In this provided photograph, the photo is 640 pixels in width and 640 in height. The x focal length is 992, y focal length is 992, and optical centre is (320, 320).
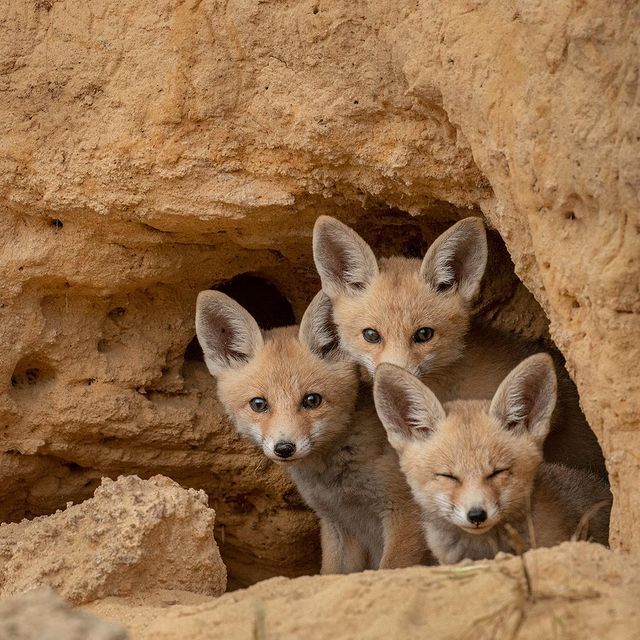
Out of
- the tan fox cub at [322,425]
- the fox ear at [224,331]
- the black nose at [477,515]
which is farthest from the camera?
the fox ear at [224,331]

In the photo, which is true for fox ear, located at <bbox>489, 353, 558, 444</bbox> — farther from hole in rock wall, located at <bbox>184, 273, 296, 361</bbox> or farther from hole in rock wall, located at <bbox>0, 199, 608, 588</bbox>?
hole in rock wall, located at <bbox>184, 273, 296, 361</bbox>

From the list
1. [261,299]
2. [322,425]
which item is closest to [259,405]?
[322,425]

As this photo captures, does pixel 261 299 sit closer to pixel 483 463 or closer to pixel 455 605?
pixel 483 463

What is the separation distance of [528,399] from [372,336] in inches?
31.8

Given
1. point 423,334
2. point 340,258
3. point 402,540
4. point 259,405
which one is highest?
point 340,258

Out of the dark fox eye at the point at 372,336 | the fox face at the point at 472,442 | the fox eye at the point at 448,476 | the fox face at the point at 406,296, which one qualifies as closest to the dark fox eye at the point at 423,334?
the fox face at the point at 406,296

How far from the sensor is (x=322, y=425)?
413cm

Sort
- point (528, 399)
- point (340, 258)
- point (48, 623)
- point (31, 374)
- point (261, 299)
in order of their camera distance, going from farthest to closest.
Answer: point (261, 299), point (31, 374), point (340, 258), point (528, 399), point (48, 623)

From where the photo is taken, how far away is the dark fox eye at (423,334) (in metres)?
4.17

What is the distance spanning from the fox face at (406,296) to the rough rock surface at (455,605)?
158cm

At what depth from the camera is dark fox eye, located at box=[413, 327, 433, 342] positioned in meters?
4.17

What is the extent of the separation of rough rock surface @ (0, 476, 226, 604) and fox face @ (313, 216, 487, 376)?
100 cm

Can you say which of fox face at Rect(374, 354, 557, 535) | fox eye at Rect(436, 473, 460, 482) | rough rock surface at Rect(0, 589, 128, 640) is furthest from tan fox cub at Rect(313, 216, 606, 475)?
rough rock surface at Rect(0, 589, 128, 640)

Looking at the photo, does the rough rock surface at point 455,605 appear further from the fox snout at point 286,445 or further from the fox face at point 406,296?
the fox face at point 406,296
